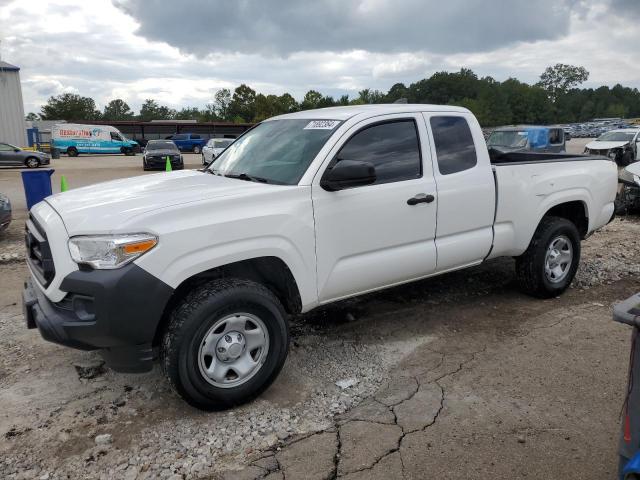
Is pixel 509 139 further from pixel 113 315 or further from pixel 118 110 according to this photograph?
pixel 118 110

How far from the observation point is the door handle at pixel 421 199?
4.04 m

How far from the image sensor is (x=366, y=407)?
11.2 ft

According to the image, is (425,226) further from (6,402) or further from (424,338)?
(6,402)

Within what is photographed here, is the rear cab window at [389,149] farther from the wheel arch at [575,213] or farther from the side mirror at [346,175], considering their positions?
the wheel arch at [575,213]

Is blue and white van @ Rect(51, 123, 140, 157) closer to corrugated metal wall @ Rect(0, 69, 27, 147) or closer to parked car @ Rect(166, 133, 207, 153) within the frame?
corrugated metal wall @ Rect(0, 69, 27, 147)

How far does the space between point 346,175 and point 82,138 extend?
3879cm

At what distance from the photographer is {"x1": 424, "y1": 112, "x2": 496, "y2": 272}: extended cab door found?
A: 14.2 feet

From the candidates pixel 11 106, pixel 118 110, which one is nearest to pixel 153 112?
pixel 118 110

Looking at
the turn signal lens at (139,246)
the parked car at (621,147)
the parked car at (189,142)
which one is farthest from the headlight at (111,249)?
the parked car at (189,142)

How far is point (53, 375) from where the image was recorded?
382 cm

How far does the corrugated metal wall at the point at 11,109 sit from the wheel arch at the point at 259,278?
137ft

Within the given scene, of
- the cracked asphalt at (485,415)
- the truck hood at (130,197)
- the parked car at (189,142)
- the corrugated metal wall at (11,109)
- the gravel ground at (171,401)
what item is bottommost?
the cracked asphalt at (485,415)

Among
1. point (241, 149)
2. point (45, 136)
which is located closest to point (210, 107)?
point (45, 136)

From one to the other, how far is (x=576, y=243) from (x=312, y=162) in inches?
129
